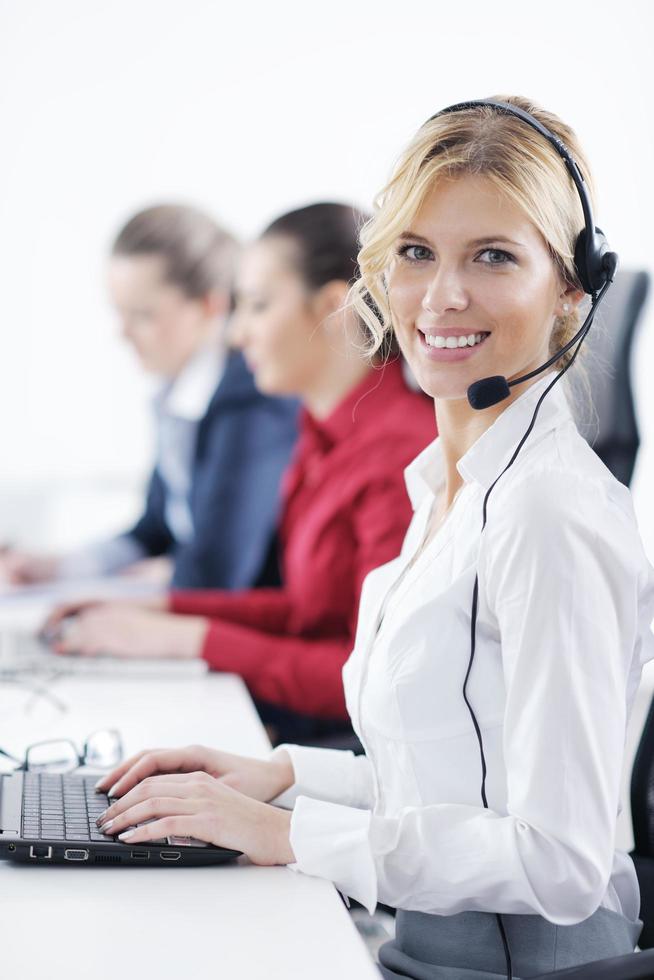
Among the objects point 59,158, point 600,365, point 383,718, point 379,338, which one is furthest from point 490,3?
point 383,718

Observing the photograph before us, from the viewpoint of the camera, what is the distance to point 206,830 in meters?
0.94

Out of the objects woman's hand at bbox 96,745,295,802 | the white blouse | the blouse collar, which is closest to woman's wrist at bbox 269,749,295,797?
woman's hand at bbox 96,745,295,802

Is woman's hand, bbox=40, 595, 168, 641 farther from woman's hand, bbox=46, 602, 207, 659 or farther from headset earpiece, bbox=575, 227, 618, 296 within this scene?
headset earpiece, bbox=575, 227, 618, 296

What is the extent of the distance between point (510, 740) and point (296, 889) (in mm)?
216

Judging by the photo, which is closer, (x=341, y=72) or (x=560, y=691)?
(x=560, y=691)

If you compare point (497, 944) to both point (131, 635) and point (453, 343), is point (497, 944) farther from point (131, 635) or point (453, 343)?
point (131, 635)

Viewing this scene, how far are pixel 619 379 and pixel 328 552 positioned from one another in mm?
565

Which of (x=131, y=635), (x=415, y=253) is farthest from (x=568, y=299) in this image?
(x=131, y=635)

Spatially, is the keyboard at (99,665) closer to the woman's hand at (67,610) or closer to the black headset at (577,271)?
the woman's hand at (67,610)

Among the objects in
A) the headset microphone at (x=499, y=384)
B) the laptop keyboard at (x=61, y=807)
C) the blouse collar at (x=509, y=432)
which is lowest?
the laptop keyboard at (x=61, y=807)

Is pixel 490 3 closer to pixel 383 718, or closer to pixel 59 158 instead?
pixel 59 158

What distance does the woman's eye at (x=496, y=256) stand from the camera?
0.99 metres

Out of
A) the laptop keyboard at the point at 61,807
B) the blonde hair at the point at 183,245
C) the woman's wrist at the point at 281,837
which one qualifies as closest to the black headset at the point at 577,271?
the woman's wrist at the point at 281,837

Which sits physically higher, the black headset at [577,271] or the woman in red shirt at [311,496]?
the black headset at [577,271]
